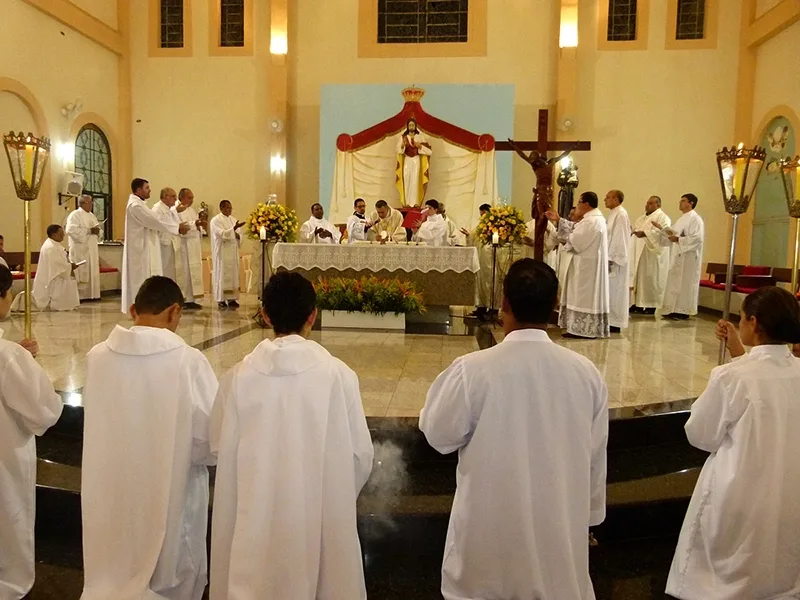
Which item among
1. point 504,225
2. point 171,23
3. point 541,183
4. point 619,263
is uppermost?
point 171,23

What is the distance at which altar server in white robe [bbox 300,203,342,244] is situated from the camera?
11336 mm

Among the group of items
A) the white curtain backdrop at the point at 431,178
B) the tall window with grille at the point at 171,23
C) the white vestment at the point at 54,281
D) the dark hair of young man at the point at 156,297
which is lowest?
the white vestment at the point at 54,281

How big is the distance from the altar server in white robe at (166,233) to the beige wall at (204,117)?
4755mm

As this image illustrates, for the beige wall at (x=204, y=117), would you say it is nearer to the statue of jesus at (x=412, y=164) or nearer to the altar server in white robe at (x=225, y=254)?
the statue of jesus at (x=412, y=164)

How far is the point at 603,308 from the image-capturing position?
26.1 ft

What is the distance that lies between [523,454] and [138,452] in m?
1.53

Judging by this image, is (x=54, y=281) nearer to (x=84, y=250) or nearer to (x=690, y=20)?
(x=84, y=250)

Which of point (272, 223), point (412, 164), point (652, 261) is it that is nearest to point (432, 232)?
point (272, 223)

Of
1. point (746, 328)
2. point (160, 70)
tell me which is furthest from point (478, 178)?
point (746, 328)

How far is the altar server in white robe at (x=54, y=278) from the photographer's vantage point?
10172 millimetres

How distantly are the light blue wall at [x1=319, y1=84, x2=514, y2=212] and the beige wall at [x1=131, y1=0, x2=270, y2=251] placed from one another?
1.57 metres

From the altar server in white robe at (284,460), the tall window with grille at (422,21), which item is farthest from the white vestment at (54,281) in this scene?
the altar server in white robe at (284,460)

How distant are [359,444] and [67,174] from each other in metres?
13.1

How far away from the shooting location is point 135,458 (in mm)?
2674
